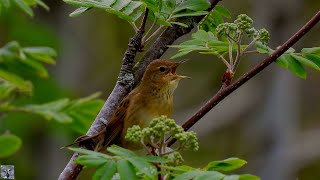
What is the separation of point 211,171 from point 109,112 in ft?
1.69

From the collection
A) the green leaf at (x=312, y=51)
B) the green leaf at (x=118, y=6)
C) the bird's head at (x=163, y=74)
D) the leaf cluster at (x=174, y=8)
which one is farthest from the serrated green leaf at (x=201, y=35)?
the bird's head at (x=163, y=74)

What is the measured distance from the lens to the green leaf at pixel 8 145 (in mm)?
2107

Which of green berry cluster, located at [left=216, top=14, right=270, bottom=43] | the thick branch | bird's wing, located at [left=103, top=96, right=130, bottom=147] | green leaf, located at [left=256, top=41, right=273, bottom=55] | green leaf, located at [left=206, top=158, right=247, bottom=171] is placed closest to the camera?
green leaf, located at [left=206, top=158, right=247, bottom=171]

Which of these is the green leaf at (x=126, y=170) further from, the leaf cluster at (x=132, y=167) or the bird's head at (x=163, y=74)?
the bird's head at (x=163, y=74)

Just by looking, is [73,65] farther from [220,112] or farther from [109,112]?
[109,112]

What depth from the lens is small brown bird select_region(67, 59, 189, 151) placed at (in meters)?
2.83

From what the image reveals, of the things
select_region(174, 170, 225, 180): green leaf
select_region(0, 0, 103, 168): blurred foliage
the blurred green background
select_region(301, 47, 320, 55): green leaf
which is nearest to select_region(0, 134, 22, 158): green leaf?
select_region(0, 0, 103, 168): blurred foliage

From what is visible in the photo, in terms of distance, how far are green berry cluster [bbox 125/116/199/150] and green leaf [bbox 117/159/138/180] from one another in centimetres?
6

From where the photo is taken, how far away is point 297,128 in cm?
1265

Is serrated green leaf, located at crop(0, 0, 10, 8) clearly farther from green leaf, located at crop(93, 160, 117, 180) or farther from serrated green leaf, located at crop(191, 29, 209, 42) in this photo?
green leaf, located at crop(93, 160, 117, 180)

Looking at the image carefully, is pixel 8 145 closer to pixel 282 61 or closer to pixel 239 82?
pixel 239 82

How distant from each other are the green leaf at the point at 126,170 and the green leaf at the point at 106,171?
0.5 inches

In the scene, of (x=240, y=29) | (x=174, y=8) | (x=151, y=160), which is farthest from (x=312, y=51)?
(x=151, y=160)

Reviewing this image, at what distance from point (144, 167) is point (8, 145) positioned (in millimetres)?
397
